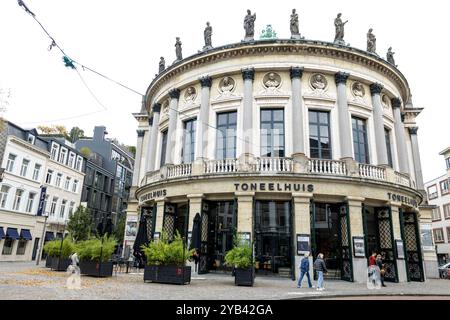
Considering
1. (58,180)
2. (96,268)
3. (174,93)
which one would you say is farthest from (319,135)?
(58,180)

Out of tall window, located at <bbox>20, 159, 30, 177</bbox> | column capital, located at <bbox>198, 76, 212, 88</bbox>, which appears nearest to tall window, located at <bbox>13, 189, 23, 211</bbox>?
tall window, located at <bbox>20, 159, 30, 177</bbox>

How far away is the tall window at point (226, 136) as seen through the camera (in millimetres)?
20906

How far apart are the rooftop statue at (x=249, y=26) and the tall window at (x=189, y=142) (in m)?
6.56

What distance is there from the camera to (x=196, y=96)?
22.9 m

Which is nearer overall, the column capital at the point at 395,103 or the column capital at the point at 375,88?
the column capital at the point at 375,88

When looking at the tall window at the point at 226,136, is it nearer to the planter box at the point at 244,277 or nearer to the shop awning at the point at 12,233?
the planter box at the point at 244,277

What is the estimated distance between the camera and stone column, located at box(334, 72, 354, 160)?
19.5 metres

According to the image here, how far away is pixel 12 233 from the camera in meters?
32.1

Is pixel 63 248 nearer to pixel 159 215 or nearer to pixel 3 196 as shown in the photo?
pixel 159 215

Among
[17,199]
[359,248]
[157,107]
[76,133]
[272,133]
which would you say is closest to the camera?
[359,248]

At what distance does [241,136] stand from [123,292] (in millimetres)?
11838

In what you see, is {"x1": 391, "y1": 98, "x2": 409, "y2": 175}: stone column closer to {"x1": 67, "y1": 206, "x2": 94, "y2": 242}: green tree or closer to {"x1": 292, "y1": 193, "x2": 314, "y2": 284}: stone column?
{"x1": 292, "y1": 193, "x2": 314, "y2": 284}: stone column

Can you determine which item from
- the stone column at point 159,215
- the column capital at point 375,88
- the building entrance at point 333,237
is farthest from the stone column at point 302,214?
the column capital at point 375,88

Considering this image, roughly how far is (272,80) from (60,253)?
53.6 feet
